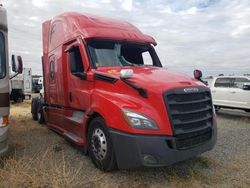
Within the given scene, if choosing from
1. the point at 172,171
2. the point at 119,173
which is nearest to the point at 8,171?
the point at 119,173

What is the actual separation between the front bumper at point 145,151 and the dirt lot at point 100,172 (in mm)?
414

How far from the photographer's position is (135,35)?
22.7 ft

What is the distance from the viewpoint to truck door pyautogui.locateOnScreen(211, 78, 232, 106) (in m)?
13.8

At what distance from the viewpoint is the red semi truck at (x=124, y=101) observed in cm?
470

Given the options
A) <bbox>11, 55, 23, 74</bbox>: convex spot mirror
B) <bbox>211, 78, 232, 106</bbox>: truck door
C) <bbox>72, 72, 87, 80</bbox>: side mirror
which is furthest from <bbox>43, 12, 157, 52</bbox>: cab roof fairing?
<bbox>211, 78, 232, 106</bbox>: truck door

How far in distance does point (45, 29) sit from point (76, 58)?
3.31 meters

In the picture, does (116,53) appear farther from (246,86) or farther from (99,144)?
(246,86)

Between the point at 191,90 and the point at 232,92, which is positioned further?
the point at 232,92

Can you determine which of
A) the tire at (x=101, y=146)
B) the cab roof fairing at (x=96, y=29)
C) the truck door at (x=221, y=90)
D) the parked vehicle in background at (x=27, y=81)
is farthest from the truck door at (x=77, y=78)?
the parked vehicle in background at (x=27, y=81)

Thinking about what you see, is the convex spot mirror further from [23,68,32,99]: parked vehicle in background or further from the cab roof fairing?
[23,68,32,99]: parked vehicle in background

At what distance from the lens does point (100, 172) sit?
17.5 feet

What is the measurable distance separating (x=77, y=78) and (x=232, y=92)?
906cm

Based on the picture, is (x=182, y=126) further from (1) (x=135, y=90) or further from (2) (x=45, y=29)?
(2) (x=45, y=29)

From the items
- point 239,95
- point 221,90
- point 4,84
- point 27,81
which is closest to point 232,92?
point 239,95
